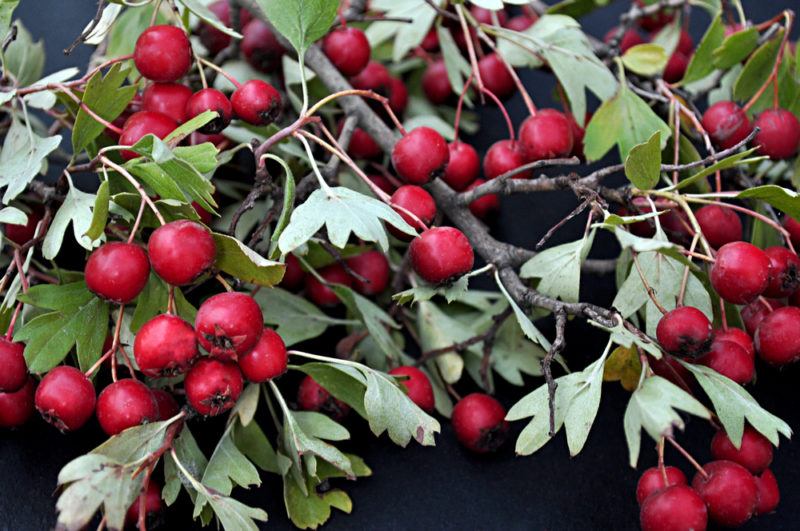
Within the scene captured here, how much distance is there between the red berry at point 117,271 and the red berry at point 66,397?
7 cm

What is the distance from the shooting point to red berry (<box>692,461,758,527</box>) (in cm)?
68

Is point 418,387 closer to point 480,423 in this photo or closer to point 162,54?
point 480,423

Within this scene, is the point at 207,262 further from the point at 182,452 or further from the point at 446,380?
the point at 446,380

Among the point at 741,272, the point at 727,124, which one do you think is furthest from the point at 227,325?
the point at 727,124

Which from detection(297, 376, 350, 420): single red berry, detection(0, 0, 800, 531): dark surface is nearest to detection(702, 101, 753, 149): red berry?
detection(0, 0, 800, 531): dark surface

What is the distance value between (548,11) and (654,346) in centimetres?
50

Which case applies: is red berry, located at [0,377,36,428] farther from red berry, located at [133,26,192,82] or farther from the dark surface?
red berry, located at [133,26,192,82]

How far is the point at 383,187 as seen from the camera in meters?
0.98

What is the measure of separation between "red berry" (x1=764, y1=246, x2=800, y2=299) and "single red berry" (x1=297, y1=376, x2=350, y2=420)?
0.41m

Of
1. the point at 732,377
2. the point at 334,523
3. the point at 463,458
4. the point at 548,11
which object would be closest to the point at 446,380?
the point at 463,458

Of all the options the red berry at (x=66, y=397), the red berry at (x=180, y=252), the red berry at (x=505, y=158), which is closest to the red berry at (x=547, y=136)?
the red berry at (x=505, y=158)

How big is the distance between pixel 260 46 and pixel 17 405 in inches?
18.6

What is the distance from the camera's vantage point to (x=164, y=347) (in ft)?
2.11

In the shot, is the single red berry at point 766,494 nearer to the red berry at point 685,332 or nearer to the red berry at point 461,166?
the red berry at point 685,332
